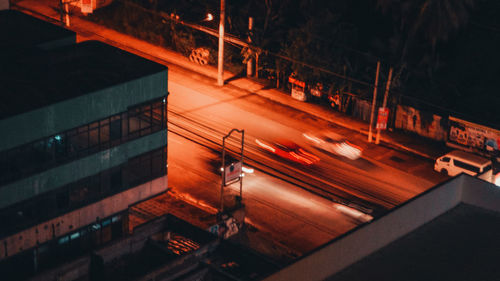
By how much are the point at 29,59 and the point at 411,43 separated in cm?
4113

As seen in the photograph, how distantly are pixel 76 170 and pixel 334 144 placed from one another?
82.5ft

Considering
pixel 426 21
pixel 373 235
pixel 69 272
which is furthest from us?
pixel 426 21

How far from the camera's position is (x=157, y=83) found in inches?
1791

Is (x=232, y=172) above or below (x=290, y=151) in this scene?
above

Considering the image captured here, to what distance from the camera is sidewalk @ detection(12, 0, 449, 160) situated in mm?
62750

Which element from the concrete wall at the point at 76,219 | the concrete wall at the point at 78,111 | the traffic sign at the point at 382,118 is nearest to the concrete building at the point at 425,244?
the concrete wall at the point at 78,111

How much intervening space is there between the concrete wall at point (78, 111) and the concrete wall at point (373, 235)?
59.5 feet

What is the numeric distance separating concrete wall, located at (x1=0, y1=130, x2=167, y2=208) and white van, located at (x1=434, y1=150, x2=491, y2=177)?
23206mm

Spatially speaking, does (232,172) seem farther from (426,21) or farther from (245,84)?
(426,21)

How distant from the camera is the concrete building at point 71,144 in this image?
40188 millimetres

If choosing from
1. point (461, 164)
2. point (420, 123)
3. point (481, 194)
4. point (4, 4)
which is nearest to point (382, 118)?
point (420, 123)

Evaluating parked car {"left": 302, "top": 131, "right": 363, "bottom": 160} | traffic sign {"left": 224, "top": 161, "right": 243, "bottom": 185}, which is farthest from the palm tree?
traffic sign {"left": 224, "top": 161, "right": 243, "bottom": 185}

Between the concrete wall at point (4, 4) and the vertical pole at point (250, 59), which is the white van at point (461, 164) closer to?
the vertical pole at point (250, 59)

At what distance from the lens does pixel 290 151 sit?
59.8 m
